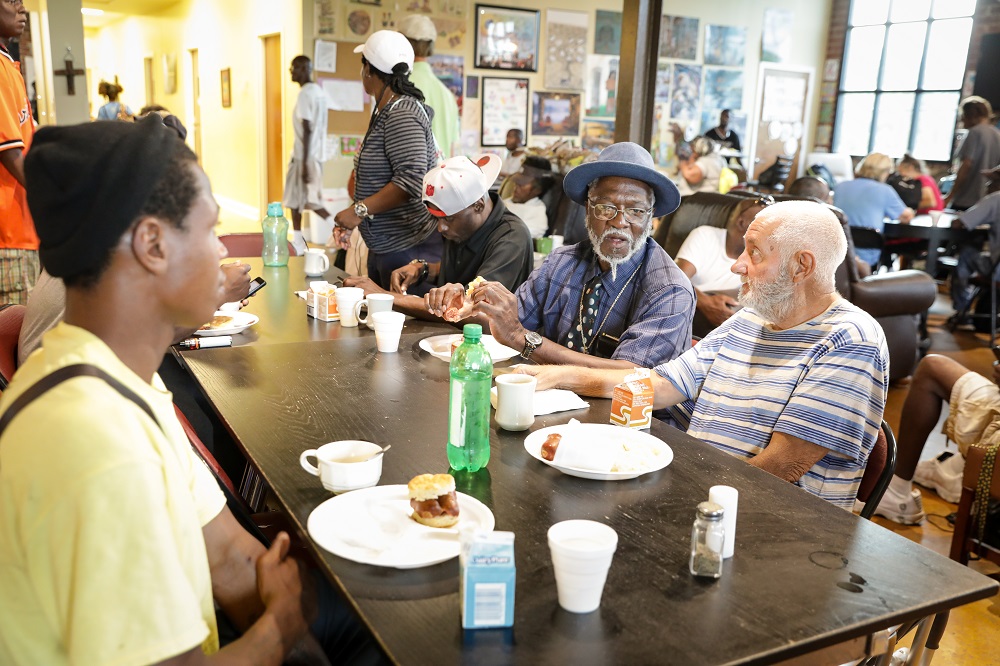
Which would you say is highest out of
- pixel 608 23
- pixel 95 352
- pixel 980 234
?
pixel 608 23

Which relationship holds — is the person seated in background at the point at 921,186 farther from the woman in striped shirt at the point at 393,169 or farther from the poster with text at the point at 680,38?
the woman in striped shirt at the point at 393,169

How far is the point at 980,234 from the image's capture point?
6660 millimetres

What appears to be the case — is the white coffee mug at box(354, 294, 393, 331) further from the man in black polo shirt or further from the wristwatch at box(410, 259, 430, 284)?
the wristwatch at box(410, 259, 430, 284)

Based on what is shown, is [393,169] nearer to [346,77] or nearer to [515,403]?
[515,403]

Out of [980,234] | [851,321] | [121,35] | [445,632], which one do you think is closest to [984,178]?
[980,234]

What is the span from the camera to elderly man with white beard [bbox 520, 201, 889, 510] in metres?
1.94

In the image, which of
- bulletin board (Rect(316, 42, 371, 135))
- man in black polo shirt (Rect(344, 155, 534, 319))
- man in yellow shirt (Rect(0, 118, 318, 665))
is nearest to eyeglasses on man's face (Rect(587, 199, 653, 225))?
man in black polo shirt (Rect(344, 155, 534, 319))

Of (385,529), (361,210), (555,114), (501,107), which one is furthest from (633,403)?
(555,114)

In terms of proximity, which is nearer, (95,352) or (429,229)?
(95,352)

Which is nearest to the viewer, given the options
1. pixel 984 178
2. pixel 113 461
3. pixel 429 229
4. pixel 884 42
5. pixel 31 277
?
pixel 113 461

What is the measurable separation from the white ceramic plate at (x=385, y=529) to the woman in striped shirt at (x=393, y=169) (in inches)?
Result: 95.3

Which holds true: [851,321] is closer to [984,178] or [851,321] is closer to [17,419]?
[17,419]

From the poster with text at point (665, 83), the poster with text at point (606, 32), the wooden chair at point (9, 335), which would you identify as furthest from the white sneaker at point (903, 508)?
the poster with text at point (665, 83)

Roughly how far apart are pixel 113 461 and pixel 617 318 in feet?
6.18
